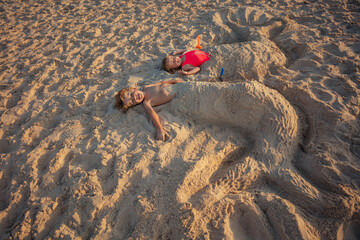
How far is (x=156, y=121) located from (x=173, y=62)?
1.26 meters

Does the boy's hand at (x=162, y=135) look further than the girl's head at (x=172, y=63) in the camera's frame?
No

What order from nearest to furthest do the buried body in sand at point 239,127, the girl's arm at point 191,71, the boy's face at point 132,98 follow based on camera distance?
the buried body in sand at point 239,127
the boy's face at point 132,98
the girl's arm at point 191,71

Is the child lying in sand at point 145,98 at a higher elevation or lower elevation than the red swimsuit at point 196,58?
lower

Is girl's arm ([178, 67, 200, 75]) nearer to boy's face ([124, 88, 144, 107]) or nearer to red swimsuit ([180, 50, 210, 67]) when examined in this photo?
red swimsuit ([180, 50, 210, 67])

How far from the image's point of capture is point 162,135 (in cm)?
224

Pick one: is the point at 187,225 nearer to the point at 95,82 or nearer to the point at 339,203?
the point at 339,203

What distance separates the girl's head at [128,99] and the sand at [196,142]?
0.12 metres

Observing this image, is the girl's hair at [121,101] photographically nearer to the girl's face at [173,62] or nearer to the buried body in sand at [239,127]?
the buried body in sand at [239,127]

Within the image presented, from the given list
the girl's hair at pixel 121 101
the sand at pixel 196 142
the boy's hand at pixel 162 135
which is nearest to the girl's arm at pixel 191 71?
the sand at pixel 196 142

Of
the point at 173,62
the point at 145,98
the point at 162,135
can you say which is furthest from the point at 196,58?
the point at 162,135

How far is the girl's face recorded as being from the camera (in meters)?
3.14

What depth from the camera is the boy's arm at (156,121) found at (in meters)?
2.25

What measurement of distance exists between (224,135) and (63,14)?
227 inches

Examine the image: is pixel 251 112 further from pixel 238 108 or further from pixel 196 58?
pixel 196 58
